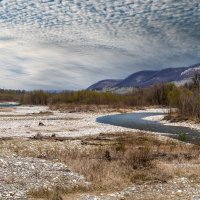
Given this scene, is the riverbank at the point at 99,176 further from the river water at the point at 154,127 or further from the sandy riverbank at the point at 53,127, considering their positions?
the river water at the point at 154,127

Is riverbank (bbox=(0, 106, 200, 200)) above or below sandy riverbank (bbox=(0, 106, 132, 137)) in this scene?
below

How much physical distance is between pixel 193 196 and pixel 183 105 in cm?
6850

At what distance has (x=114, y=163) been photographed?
23.6 m

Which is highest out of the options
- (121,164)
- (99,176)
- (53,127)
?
(53,127)

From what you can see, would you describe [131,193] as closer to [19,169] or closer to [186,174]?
[186,174]

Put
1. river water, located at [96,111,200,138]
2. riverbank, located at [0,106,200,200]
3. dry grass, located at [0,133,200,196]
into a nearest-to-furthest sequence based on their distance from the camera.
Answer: riverbank, located at [0,106,200,200]
dry grass, located at [0,133,200,196]
river water, located at [96,111,200,138]

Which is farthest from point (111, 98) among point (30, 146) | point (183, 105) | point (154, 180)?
point (154, 180)

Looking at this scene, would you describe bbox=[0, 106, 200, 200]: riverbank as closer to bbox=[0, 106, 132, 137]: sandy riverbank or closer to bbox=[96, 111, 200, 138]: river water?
bbox=[0, 106, 132, 137]: sandy riverbank

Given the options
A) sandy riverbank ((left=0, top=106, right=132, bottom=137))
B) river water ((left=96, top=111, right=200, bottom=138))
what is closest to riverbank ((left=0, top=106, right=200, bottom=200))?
sandy riverbank ((left=0, top=106, right=132, bottom=137))

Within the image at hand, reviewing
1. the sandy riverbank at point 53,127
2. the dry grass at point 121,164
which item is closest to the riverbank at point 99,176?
the dry grass at point 121,164

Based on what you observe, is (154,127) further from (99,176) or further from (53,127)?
(99,176)

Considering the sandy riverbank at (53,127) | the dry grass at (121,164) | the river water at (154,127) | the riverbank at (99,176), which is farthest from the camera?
the river water at (154,127)

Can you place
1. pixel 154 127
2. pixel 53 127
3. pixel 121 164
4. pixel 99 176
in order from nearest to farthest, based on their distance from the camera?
pixel 99 176 < pixel 121 164 < pixel 53 127 < pixel 154 127

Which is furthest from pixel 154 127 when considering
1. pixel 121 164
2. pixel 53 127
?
pixel 121 164
